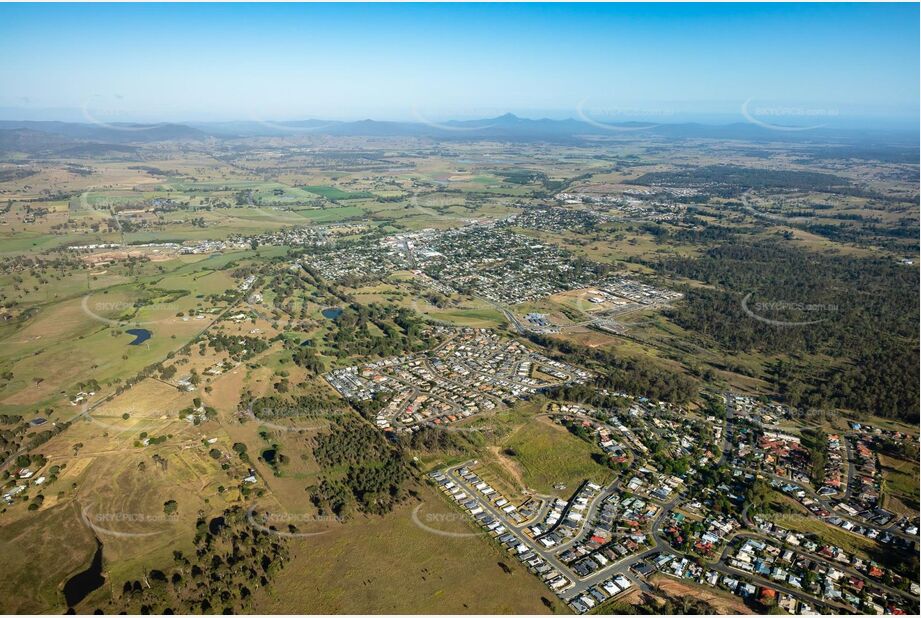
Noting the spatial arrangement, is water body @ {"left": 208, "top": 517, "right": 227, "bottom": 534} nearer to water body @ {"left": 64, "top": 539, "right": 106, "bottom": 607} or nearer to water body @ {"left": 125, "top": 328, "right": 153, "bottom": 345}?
water body @ {"left": 64, "top": 539, "right": 106, "bottom": 607}

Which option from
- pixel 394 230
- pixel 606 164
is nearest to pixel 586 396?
pixel 394 230

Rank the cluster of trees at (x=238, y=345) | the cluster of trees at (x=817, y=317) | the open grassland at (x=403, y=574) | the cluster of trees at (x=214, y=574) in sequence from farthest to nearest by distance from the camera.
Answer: the cluster of trees at (x=238, y=345) → the cluster of trees at (x=817, y=317) → the open grassland at (x=403, y=574) → the cluster of trees at (x=214, y=574)

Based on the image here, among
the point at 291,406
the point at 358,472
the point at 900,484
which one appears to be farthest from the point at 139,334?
the point at 900,484

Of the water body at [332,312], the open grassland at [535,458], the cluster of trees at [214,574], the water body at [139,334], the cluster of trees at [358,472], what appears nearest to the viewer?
the cluster of trees at [214,574]

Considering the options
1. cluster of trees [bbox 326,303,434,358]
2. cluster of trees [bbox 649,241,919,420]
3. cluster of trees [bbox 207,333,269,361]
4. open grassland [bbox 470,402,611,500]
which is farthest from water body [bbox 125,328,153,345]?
cluster of trees [bbox 649,241,919,420]

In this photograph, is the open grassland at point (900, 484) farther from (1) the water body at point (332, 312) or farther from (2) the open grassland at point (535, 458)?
(1) the water body at point (332, 312)

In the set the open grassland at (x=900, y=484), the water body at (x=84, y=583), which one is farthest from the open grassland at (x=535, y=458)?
the water body at (x=84, y=583)

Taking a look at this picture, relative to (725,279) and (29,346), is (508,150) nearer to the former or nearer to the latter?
(725,279)
